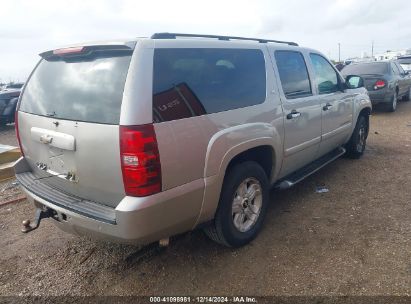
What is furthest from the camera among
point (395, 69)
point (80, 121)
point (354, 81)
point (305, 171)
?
point (395, 69)

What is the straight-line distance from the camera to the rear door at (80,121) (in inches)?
96.0

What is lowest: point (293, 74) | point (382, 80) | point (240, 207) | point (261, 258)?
point (261, 258)

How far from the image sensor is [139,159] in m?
2.33

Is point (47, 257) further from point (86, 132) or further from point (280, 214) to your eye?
point (280, 214)

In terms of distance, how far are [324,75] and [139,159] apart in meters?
3.36

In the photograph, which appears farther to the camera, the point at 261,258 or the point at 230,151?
the point at 261,258

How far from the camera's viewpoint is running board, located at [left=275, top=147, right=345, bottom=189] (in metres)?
3.88

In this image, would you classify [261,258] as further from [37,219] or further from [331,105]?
[331,105]

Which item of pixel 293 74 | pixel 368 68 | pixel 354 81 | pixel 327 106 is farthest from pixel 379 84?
pixel 293 74

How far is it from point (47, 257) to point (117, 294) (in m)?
1.02

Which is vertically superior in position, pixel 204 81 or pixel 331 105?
pixel 204 81

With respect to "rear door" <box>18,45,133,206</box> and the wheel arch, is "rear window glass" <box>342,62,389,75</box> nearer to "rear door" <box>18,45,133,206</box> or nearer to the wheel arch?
the wheel arch

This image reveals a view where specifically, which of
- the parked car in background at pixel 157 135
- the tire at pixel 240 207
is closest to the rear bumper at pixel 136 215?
the parked car in background at pixel 157 135

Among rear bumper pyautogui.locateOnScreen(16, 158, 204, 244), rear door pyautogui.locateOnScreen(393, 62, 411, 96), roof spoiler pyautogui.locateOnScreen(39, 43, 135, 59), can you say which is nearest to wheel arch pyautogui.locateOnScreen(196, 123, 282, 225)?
rear bumper pyautogui.locateOnScreen(16, 158, 204, 244)
